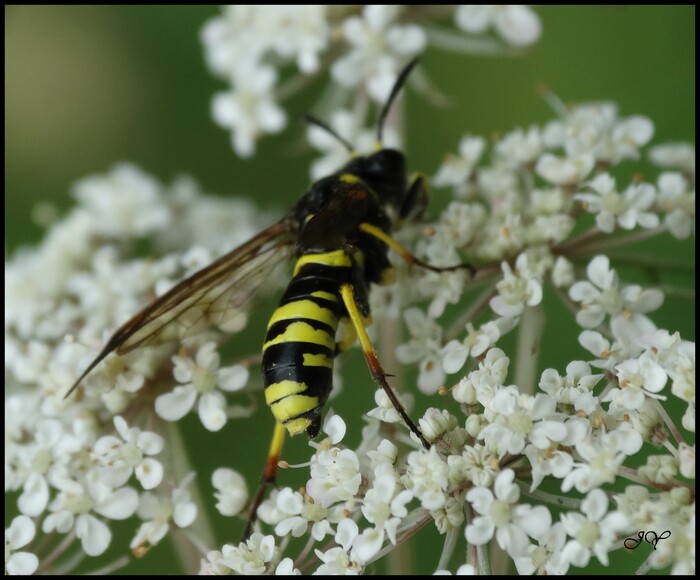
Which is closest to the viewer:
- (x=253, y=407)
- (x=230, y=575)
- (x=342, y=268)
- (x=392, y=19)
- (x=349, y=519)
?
(x=349, y=519)

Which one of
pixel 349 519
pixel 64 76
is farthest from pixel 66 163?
pixel 349 519

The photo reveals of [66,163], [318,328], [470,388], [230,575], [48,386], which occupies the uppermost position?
[66,163]

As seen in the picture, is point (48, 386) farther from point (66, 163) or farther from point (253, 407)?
point (66, 163)

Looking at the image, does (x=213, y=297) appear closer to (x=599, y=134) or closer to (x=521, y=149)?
(x=521, y=149)

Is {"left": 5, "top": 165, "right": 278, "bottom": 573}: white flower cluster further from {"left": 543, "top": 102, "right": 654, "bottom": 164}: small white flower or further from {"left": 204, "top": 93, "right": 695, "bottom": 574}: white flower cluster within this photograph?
{"left": 543, "top": 102, "right": 654, "bottom": 164}: small white flower

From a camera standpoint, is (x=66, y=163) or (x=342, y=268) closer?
(x=342, y=268)

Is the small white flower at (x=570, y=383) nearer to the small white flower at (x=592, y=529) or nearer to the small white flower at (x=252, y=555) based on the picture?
the small white flower at (x=592, y=529)

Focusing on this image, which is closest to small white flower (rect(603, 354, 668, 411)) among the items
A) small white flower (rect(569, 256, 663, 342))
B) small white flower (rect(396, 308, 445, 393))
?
small white flower (rect(569, 256, 663, 342))
